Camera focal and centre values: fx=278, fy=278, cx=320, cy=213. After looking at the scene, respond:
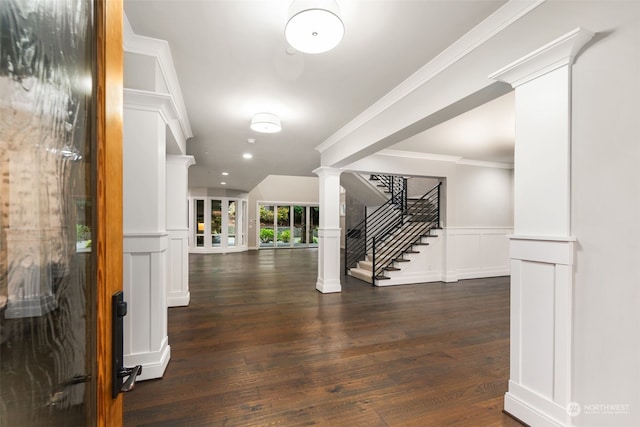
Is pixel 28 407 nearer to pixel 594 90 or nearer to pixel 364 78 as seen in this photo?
pixel 594 90

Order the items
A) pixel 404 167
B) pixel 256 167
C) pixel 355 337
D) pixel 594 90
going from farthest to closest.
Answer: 1. pixel 256 167
2. pixel 404 167
3. pixel 355 337
4. pixel 594 90

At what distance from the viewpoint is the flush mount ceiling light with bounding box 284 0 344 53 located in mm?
1525

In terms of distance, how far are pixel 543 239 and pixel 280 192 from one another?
11606mm

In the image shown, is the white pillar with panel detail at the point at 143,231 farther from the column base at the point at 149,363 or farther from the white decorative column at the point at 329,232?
the white decorative column at the point at 329,232

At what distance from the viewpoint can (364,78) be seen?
8.43ft

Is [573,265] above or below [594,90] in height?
below

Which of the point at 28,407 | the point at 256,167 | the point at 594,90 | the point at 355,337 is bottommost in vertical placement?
the point at 355,337

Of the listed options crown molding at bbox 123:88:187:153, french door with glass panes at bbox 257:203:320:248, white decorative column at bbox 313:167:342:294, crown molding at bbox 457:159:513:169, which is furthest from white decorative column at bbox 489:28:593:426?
french door with glass panes at bbox 257:203:320:248

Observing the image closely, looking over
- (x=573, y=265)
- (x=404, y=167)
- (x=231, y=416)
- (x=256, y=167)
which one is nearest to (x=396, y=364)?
(x=231, y=416)

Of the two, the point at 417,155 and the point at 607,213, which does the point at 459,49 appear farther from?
the point at 417,155

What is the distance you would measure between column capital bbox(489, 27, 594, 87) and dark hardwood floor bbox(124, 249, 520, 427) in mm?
2139

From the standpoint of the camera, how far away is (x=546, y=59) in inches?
61.1

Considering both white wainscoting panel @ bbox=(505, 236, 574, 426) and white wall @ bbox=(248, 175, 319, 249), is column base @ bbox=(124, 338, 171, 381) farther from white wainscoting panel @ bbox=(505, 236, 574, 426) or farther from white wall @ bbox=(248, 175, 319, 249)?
white wall @ bbox=(248, 175, 319, 249)

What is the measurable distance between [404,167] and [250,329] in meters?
3.94
